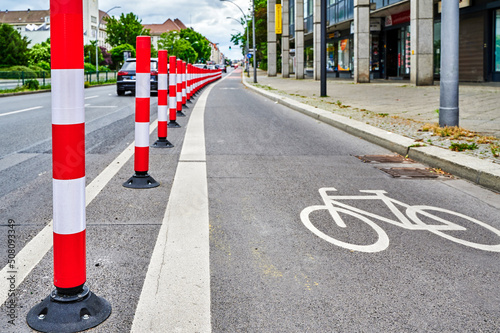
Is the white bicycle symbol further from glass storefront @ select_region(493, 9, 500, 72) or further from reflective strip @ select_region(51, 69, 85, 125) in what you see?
glass storefront @ select_region(493, 9, 500, 72)

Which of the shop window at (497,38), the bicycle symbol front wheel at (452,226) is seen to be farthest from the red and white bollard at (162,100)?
the shop window at (497,38)

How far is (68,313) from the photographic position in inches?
102

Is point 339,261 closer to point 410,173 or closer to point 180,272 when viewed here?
point 180,272

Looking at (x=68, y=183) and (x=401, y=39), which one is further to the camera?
(x=401, y=39)

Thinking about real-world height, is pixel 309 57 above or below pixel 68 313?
above

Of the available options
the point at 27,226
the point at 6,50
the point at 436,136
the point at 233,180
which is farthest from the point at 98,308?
the point at 6,50

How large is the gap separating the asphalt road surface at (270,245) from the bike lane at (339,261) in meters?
0.01

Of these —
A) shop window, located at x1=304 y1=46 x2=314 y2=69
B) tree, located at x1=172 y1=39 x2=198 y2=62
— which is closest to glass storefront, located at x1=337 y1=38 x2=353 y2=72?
shop window, located at x1=304 y1=46 x2=314 y2=69

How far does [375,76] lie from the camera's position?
1483 inches

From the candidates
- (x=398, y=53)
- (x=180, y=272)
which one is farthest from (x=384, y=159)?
(x=398, y=53)

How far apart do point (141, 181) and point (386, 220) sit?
2542 millimetres

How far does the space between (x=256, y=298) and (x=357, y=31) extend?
2927cm

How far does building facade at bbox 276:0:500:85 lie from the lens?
23.6 metres

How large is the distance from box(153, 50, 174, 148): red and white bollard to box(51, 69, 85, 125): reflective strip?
4769 mm
